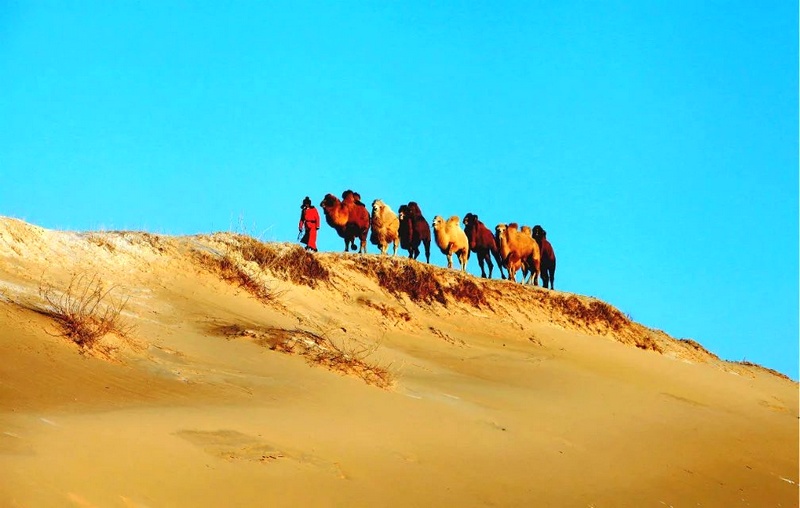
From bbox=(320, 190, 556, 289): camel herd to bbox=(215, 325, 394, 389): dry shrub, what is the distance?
463 inches

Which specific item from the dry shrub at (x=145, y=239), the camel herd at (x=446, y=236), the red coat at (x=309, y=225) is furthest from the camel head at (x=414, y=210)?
the dry shrub at (x=145, y=239)

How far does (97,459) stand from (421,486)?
2.62m

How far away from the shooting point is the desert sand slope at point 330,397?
6.72m

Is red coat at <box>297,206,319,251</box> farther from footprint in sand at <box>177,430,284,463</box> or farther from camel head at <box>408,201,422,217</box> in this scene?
footprint in sand at <box>177,430,284,463</box>

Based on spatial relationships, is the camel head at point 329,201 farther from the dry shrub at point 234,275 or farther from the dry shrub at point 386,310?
the dry shrub at point 234,275

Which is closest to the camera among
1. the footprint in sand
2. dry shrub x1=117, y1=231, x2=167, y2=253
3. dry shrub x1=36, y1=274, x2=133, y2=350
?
the footprint in sand

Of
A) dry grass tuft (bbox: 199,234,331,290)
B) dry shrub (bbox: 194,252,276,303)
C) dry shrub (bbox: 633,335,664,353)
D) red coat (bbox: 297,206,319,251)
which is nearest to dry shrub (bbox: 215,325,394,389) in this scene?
dry shrub (bbox: 194,252,276,303)

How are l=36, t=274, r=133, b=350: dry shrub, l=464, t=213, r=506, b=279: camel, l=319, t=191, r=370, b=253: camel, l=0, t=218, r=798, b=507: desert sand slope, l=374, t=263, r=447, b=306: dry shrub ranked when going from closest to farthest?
l=0, t=218, r=798, b=507: desert sand slope → l=36, t=274, r=133, b=350: dry shrub → l=374, t=263, r=447, b=306: dry shrub → l=319, t=191, r=370, b=253: camel → l=464, t=213, r=506, b=279: camel

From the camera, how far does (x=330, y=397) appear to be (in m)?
9.98

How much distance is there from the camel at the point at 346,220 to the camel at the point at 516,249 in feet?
15.6

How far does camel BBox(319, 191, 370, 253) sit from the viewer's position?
24047 mm

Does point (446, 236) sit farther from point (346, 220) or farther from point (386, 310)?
point (386, 310)

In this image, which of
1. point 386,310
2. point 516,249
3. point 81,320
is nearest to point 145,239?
point 386,310

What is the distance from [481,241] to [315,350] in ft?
50.5
